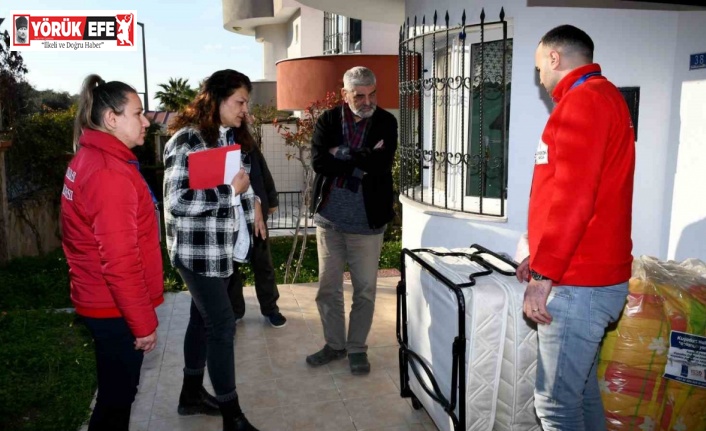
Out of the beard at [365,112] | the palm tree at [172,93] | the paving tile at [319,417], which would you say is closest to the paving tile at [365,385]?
the paving tile at [319,417]

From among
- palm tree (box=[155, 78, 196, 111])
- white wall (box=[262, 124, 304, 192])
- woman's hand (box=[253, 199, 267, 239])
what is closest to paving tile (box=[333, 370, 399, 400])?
→ woman's hand (box=[253, 199, 267, 239])

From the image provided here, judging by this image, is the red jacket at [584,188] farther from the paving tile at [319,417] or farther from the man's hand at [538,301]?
the paving tile at [319,417]

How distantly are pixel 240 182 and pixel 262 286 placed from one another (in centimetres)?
215

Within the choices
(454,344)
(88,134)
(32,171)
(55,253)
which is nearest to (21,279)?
(55,253)

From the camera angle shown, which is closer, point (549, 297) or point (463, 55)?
point (549, 297)

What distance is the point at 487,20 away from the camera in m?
4.66

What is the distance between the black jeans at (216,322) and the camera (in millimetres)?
2928

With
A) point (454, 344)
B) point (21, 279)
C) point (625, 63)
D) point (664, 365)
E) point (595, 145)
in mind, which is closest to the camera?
point (595, 145)

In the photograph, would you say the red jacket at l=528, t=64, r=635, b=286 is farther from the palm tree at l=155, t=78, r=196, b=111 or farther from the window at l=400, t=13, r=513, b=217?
the palm tree at l=155, t=78, r=196, b=111

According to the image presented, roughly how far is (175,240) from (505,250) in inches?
109

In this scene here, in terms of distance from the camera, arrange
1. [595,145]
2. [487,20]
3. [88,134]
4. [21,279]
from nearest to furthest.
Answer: [595,145], [88,134], [487,20], [21,279]

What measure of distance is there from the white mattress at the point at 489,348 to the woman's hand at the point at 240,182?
104 cm

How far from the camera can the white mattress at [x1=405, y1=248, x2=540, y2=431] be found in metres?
2.62

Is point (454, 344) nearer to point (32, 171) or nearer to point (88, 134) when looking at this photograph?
point (88, 134)
